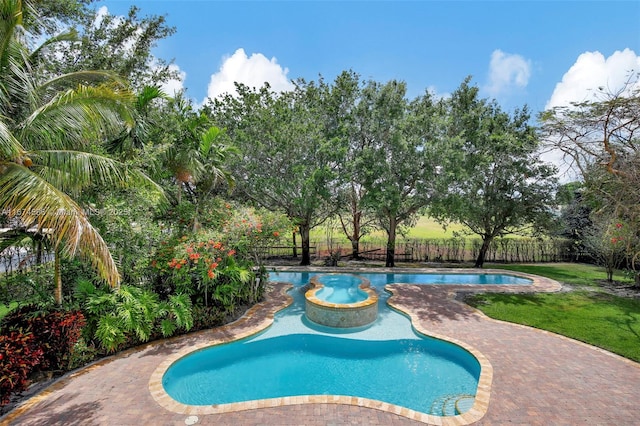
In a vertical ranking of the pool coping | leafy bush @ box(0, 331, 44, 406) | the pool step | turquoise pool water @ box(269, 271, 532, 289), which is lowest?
the pool step

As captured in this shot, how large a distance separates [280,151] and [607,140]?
1282cm

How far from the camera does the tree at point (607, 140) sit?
349 inches

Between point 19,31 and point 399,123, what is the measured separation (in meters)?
14.1

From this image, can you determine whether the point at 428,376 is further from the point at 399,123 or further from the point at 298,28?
the point at 298,28

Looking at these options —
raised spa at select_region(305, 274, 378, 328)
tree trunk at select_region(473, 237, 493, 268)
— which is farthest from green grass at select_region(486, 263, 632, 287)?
raised spa at select_region(305, 274, 378, 328)

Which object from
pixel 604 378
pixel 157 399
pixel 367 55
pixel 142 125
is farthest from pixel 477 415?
pixel 367 55

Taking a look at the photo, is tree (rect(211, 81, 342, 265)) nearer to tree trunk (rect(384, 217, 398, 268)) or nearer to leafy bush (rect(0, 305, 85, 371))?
tree trunk (rect(384, 217, 398, 268))

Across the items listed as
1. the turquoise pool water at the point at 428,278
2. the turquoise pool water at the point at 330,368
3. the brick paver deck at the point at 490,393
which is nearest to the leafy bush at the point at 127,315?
the brick paver deck at the point at 490,393

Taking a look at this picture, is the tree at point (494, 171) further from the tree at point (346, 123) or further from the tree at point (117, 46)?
the tree at point (117, 46)

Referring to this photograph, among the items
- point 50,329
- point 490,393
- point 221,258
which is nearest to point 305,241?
point 221,258

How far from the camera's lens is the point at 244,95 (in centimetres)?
1817

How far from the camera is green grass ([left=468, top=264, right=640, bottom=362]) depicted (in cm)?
862

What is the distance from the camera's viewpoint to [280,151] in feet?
52.6

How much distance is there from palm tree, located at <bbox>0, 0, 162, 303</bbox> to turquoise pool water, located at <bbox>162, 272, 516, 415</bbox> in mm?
3264
